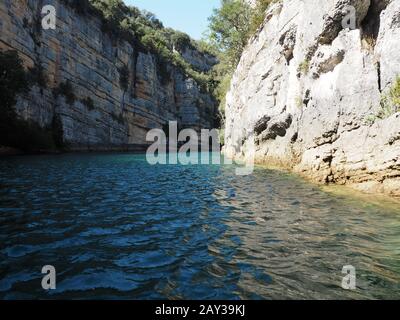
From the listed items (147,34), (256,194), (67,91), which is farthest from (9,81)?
(147,34)

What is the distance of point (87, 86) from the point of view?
43.2 m

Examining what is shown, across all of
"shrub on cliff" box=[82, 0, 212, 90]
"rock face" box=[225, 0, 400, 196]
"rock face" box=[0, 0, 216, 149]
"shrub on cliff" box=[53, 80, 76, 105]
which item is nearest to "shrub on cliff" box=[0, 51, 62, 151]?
"rock face" box=[0, 0, 216, 149]

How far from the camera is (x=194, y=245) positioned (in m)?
6.73

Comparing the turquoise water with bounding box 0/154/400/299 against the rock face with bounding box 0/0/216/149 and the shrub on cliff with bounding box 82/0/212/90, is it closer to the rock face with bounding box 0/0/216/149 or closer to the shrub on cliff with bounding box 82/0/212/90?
the rock face with bounding box 0/0/216/149

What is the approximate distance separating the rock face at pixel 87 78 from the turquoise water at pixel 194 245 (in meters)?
25.6

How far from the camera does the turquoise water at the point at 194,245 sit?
4.89m

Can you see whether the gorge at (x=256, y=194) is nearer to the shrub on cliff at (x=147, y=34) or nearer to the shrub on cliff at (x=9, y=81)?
the shrub on cliff at (x=9, y=81)

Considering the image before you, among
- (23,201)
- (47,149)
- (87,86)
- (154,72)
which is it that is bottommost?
(23,201)

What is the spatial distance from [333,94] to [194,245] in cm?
1095

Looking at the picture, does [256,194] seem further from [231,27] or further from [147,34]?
[147,34]

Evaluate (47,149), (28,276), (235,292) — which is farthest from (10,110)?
(235,292)

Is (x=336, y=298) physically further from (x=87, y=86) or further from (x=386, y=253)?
(x=87, y=86)

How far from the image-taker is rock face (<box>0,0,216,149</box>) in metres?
32.8
